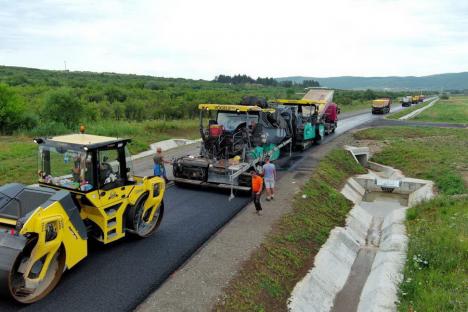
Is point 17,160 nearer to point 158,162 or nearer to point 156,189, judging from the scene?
point 158,162

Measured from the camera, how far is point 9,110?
27266 mm

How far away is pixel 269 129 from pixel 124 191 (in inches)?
400

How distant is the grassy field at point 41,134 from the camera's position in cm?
1661

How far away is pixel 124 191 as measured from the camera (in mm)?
9039

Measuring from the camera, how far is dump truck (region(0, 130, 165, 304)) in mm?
6652

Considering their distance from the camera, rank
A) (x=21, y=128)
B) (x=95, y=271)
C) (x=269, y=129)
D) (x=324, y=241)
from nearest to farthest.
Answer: (x=95, y=271) → (x=324, y=241) → (x=269, y=129) → (x=21, y=128)

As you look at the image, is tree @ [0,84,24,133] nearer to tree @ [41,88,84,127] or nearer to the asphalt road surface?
tree @ [41,88,84,127]

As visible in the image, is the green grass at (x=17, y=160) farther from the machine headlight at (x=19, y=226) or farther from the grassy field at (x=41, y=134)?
the machine headlight at (x=19, y=226)

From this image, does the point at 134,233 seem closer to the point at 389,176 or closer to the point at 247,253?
the point at 247,253

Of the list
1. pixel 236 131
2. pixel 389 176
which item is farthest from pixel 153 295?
pixel 389 176

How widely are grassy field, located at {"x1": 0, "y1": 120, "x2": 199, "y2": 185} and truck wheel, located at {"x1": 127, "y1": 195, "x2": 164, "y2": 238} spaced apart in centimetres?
735

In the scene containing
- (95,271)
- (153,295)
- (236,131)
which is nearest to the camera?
(153,295)

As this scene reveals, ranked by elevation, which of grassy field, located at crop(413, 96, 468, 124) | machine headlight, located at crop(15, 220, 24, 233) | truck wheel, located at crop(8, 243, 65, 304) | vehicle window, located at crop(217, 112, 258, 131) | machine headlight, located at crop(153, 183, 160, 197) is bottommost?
truck wheel, located at crop(8, 243, 65, 304)

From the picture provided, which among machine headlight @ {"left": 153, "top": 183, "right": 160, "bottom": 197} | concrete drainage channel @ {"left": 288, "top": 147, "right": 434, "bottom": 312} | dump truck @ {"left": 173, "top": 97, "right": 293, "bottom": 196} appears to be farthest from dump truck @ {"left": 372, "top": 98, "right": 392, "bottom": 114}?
machine headlight @ {"left": 153, "top": 183, "right": 160, "bottom": 197}
